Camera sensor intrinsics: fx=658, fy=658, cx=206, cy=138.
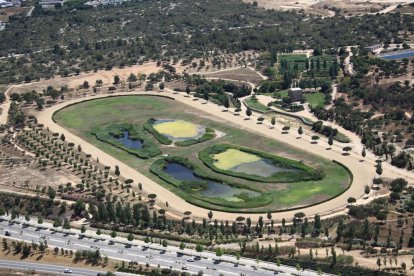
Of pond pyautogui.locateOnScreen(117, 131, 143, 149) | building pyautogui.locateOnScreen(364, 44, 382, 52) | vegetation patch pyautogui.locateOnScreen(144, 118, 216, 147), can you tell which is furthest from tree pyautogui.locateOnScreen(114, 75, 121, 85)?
building pyautogui.locateOnScreen(364, 44, 382, 52)

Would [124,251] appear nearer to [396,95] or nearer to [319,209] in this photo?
[319,209]

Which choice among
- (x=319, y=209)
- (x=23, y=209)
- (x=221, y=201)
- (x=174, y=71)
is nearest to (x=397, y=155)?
(x=319, y=209)

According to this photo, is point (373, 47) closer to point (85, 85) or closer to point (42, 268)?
point (85, 85)

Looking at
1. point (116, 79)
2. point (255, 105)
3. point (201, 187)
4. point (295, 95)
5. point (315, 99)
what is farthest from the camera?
point (116, 79)

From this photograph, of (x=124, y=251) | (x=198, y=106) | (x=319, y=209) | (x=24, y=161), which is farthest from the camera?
(x=198, y=106)

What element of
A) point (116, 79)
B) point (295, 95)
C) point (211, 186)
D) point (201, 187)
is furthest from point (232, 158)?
point (116, 79)
